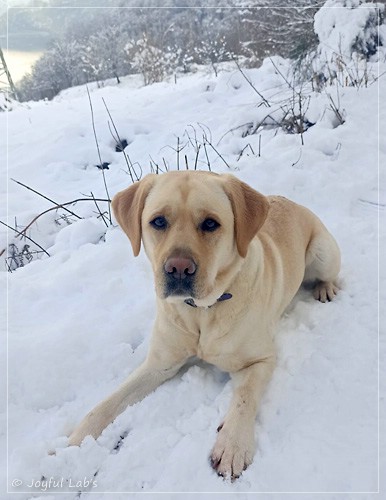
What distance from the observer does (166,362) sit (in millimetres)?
2328

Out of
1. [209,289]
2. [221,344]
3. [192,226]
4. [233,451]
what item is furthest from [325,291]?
[233,451]

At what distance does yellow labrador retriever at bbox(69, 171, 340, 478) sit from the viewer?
1.95 metres

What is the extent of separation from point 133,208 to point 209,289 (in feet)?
2.06

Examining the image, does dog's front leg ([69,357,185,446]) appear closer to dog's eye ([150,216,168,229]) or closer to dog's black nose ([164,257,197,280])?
dog's black nose ([164,257,197,280])

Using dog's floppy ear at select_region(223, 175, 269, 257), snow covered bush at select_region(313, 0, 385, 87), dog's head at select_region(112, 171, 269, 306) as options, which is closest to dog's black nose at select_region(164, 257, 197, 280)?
dog's head at select_region(112, 171, 269, 306)

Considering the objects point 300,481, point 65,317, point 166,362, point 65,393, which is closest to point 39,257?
point 65,317

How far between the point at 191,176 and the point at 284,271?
3.09ft

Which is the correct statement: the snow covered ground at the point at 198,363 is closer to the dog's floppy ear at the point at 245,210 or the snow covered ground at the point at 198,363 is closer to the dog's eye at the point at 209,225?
the dog's floppy ear at the point at 245,210

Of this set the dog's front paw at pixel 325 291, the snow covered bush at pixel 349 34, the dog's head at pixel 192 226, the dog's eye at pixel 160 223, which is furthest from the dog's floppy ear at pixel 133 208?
the snow covered bush at pixel 349 34

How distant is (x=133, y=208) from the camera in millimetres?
2275

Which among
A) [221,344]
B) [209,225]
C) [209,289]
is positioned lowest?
[221,344]

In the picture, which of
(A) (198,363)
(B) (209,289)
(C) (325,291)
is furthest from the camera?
(C) (325,291)

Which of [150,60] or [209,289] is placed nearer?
[209,289]

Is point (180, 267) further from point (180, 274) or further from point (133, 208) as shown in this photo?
point (133, 208)
